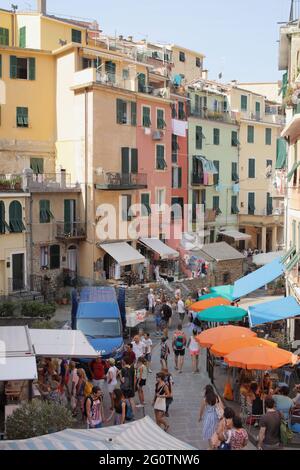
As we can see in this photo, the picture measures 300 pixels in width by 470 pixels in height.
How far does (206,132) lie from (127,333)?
25.0 meters

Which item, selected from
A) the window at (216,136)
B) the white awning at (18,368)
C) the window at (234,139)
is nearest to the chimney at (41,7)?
the window at (216,136)

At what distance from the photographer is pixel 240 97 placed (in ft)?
160

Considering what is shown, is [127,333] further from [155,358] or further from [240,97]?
[240,97]

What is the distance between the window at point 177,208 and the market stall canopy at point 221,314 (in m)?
21.6

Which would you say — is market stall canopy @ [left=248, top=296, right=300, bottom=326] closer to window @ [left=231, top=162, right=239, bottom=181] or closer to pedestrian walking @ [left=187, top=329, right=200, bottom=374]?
pedestrian walking @ [left=187, top=329, right=200, bottom=374]

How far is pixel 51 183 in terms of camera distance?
32219 mm

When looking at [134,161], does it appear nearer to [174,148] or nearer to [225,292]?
[174,148]

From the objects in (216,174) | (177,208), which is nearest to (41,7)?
(177,208)

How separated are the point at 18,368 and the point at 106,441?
439 centimetres

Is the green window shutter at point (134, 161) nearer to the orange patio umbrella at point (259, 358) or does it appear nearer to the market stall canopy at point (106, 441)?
the orange patio umbrella at point (259, 358)

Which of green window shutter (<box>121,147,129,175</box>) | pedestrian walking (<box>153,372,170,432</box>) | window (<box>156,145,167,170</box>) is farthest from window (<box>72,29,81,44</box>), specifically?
pedestrian walking (<box>153,372,170,432</box>)

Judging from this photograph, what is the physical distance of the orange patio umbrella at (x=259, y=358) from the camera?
13.4m
